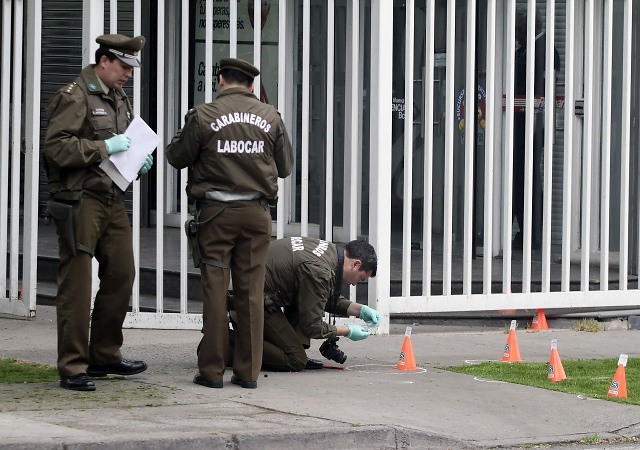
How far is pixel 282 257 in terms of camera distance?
8.20 meters

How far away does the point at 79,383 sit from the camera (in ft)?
24.2

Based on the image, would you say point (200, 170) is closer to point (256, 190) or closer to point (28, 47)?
point (256, 190)

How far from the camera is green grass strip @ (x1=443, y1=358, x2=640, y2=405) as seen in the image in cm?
816

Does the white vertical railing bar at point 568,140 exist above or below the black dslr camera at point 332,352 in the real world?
above

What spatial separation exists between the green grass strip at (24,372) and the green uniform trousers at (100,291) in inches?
13.2

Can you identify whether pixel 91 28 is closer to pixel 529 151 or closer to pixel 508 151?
pixel 508 151

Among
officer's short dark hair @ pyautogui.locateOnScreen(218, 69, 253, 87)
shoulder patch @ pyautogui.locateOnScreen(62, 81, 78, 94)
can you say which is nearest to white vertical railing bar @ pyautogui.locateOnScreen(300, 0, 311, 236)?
officer's short dark hair @ pyautogui.locateOnScreen(218, 69, 253, 87)

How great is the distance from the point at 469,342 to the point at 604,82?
253 centimetres

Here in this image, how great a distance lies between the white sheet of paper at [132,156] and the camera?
7520 millimetres

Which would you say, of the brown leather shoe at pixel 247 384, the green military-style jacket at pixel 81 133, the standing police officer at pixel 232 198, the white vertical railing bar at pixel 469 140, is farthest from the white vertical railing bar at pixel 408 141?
the green military-style jacket at pixel 81 133

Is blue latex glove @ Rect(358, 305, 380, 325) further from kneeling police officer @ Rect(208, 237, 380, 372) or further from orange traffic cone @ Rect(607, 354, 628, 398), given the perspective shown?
orange traffic cone @ Rect(607, 354, 628, 398)

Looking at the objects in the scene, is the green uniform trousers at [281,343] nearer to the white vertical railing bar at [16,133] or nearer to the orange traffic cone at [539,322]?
the white vertical railing bar at [16,133]

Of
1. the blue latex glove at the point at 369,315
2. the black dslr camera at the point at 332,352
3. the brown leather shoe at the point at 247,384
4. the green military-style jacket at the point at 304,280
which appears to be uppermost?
the green military-style jacket at the point at 304,280

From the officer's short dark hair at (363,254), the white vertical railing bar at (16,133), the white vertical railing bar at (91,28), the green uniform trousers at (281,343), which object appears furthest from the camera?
the white vertical railing bar at (16,133)
